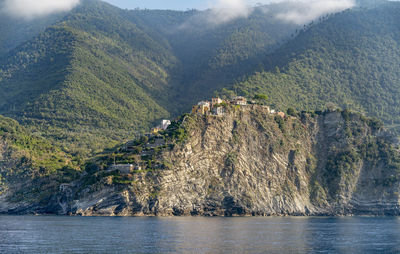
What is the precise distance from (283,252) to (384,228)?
42730 millimetres

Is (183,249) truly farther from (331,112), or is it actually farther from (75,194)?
(331,112)

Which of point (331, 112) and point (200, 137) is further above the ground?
point (331, 112)

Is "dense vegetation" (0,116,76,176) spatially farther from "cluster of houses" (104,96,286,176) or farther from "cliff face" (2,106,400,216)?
"cluster of houses" (104,96,286,176)

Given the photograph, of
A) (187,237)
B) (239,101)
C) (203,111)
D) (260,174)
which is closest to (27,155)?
(203,111)

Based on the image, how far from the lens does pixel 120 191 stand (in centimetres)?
11450

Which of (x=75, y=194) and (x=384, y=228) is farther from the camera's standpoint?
(x=75, y=194)

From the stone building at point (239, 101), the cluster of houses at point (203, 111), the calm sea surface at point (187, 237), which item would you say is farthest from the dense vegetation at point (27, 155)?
the stone building at point (239, 101)

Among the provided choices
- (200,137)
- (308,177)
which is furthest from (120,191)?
(308,177)

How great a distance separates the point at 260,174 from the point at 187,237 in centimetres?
5572

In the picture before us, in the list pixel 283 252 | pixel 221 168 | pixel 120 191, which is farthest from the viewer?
pixel 221 168

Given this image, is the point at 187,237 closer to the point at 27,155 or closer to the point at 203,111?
the point at 203,111

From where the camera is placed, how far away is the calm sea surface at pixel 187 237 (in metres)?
67.6

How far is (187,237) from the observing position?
7794cm

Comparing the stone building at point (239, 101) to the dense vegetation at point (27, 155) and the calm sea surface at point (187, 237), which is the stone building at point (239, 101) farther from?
the calm sea surface at point (187, 237)
